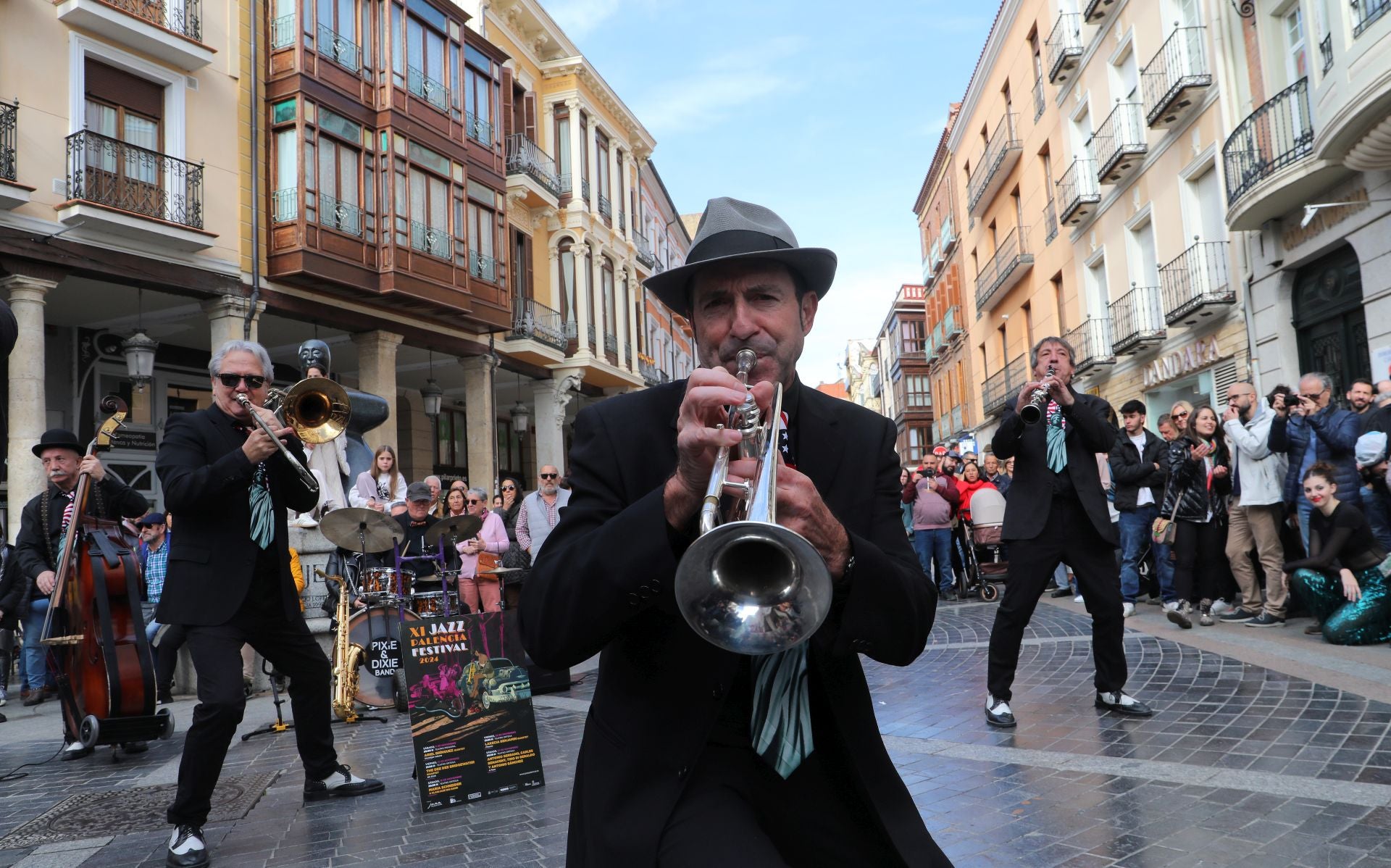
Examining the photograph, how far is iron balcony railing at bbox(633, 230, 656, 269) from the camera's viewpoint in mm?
36750

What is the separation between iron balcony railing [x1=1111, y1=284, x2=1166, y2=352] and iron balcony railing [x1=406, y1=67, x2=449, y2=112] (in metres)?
15.6

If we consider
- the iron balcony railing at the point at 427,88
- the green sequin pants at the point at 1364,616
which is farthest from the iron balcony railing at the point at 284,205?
the green sequin pants at the point at 1364,616

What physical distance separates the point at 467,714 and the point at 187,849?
1.47 metres

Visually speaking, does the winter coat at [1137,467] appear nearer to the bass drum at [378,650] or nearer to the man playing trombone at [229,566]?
the bass drum at [378,650]

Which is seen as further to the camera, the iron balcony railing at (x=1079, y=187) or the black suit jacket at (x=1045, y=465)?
the iron balcony railing at (x=1079, y=187)

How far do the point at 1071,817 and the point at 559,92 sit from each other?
96.1ft

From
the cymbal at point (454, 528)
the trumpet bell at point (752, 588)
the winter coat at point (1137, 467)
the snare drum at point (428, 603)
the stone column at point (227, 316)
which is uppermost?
the stone column at point (227, 316)

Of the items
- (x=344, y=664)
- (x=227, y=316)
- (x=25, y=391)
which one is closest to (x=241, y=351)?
(x=344, y=664)

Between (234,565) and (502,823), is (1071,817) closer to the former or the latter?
(502,823)

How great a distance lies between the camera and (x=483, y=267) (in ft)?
77.9

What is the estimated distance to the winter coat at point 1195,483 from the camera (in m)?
10.4

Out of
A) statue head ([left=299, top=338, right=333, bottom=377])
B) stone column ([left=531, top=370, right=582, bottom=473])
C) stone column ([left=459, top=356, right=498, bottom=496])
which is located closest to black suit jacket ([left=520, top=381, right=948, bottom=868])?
statue head ([left=299, top=338, right=333, bottom=377])

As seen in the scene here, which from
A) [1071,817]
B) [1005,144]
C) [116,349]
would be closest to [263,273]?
[116,349]

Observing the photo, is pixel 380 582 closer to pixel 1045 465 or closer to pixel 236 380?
pixel 236 380
